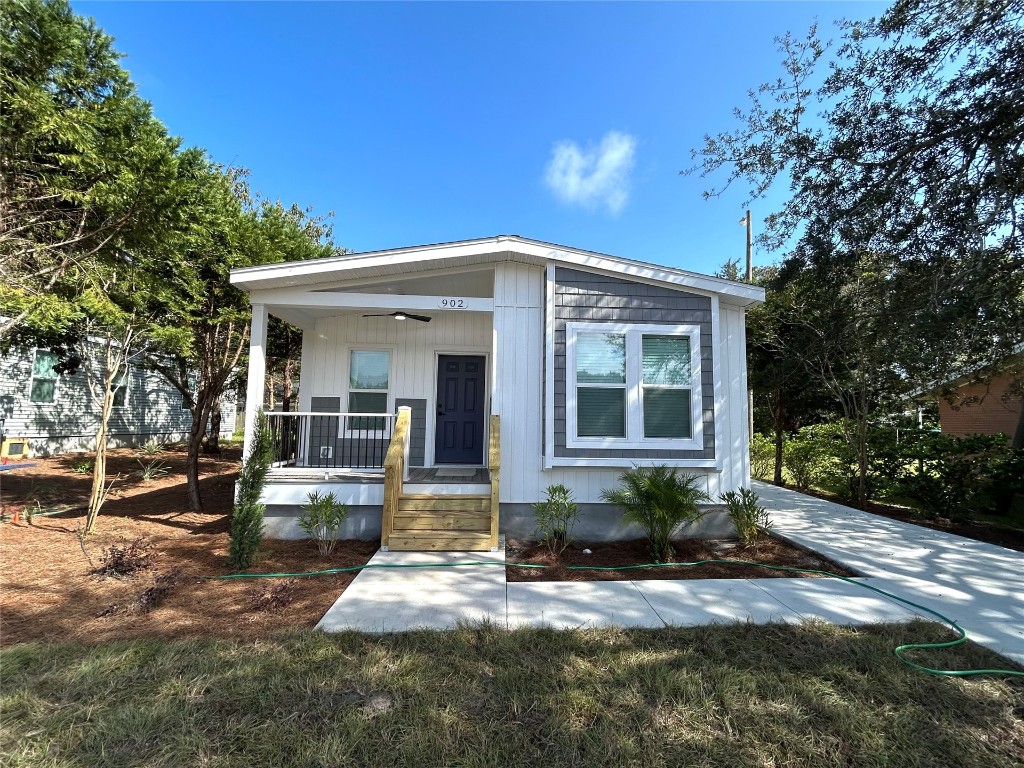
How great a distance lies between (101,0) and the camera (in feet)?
17.2

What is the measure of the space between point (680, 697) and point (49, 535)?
753 cm

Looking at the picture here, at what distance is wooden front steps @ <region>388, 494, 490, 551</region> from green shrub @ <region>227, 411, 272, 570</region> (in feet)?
4.47

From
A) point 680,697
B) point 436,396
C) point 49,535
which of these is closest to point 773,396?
point 436,396

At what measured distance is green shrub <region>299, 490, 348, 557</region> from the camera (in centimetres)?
499

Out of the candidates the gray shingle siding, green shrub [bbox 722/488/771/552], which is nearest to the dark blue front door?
the gray shingle siding

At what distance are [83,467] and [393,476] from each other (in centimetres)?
1036

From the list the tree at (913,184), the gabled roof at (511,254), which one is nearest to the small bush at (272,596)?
the gabled roof at (511,254)

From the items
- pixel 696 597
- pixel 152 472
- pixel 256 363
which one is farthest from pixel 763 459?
pixel 152 472

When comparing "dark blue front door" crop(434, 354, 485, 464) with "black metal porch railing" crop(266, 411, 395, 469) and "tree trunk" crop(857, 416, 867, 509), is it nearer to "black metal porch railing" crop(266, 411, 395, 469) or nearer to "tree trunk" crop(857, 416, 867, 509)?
"black metal porch railing" crop(266, 411, 395, 469)

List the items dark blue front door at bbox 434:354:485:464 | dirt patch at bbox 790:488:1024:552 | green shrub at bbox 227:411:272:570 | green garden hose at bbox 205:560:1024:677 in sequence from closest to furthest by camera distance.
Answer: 1. green garden hose at bbox 205:560:1024:677
2. green shrub at bbox 227:411:272:570
3. dirt patch at bbox 790:488:1024:552
4. dark blue front door at bbox 434:354:485:464

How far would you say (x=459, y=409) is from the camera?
7613 mm

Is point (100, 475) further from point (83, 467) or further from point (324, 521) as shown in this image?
point (83, 467)

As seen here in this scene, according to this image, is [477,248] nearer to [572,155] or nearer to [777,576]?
[777,576]

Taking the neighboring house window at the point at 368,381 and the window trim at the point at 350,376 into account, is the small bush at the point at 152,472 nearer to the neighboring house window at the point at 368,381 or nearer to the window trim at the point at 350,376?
the window trim at the point at 350,376
